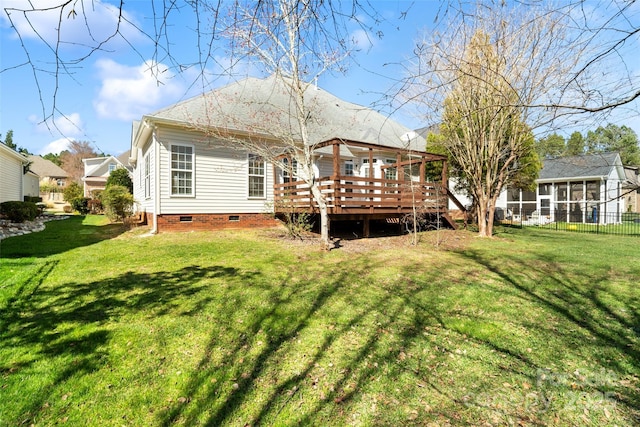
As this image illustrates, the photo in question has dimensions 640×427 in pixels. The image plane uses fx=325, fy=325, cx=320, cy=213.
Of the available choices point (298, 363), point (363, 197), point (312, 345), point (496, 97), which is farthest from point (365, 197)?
point (298, 363)

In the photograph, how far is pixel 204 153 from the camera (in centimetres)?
1171

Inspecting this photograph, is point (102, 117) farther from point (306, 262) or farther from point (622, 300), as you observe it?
point (622, 300)

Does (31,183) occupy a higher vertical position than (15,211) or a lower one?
higher

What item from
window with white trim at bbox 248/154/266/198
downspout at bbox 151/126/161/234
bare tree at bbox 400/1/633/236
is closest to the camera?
bare tree at bbox 400/1/633/236

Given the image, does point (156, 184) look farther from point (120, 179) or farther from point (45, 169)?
point (45, 169)

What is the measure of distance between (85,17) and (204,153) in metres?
10.2

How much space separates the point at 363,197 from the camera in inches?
418

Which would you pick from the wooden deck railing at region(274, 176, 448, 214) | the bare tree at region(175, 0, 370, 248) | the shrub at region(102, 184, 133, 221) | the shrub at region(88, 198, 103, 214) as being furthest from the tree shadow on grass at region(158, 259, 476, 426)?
the shrub at region(88, 198, 103, 214)

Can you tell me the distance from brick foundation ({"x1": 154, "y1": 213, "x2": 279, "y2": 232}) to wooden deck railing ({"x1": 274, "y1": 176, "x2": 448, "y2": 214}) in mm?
1168

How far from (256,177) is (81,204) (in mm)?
19396

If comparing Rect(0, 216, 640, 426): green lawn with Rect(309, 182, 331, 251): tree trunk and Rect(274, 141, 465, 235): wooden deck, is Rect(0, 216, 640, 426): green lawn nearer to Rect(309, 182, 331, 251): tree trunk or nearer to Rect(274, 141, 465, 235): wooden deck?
Rect(309, 182, 331, 251): tree trunk

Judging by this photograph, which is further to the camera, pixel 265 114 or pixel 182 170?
pixel 265 114

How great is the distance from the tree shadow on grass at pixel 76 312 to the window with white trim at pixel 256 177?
23.7 ft

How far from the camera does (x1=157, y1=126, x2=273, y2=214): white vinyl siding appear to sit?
1097cm
